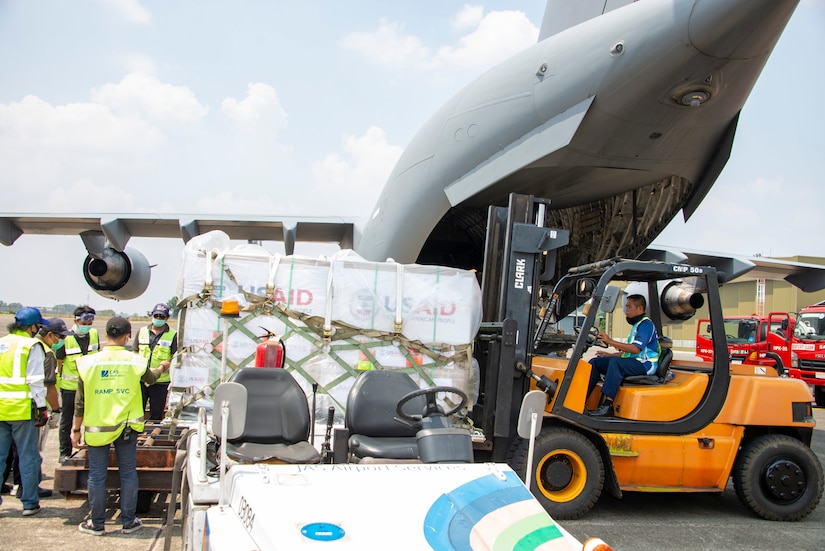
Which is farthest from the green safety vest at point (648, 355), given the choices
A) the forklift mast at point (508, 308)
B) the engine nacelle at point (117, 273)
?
the engine nacelle at point (117, 273)

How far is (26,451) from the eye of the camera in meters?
5.30

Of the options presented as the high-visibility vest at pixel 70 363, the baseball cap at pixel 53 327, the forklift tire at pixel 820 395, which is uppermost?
the baseball cap at pixel 53 327

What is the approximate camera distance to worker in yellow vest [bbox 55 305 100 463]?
21.8 ft

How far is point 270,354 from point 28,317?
2.21 metres

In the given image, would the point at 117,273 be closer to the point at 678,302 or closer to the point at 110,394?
the point at 110,394

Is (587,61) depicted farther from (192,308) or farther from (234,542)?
(234,542)

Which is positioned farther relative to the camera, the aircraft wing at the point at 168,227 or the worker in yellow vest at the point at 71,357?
the aircraft wing at the point at 168,227

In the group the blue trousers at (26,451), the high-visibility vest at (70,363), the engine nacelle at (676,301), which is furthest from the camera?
the engine nacelle at (676,301)

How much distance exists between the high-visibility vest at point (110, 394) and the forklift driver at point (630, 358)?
3832 millimetres

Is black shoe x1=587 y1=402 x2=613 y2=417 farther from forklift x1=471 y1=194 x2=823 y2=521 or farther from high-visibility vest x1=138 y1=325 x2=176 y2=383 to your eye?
high-visibility vest x1=138 y1=325 x2=176 y2=383

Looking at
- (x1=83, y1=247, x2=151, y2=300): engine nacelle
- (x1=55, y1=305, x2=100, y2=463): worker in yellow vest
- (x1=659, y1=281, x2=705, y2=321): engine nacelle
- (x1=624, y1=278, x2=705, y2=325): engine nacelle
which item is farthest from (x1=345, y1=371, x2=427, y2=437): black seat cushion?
A: (x1=83, y1=247, x2=151, y2=300): engine nacelle

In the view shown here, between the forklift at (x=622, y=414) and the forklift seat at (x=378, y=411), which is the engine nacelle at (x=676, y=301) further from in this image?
the forklift seat at (x=378, y=411)

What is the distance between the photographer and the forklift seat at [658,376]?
6.07 m

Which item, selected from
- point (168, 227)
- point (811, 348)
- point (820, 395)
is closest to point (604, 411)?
point (168, 227)
